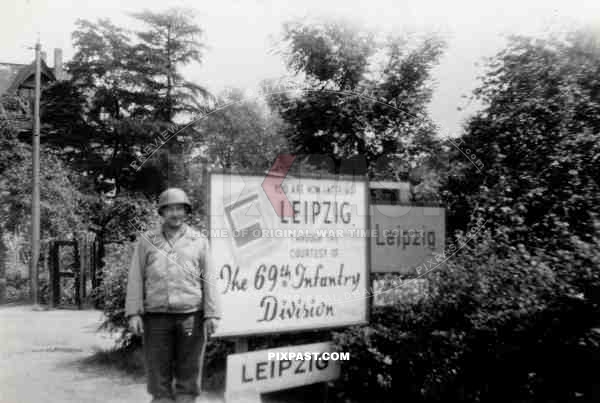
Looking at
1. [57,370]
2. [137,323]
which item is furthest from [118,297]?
[137,323]

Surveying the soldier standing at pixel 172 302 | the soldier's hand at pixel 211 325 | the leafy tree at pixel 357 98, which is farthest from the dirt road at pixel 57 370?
the leafy tree at pixel 357 98

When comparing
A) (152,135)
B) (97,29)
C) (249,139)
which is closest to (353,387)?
(249,139)

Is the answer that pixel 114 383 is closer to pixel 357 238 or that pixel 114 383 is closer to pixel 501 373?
pixel 357 238

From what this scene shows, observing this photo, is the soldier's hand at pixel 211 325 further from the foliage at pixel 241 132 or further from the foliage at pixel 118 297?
the foliage at pixel 118 297

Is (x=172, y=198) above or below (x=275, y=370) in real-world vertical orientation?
above

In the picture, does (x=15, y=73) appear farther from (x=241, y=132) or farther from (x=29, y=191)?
(x=29, y=191)

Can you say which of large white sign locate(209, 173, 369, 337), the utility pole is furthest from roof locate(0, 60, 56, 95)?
large white sign locate(209, 173, 369, 337)

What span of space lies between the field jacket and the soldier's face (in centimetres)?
7

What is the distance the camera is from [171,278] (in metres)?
Result: 3.95

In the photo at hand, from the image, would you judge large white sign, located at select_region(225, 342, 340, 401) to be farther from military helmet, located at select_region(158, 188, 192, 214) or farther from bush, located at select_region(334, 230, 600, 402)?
military helmet, located at select_region(158, 188, 192, 214)

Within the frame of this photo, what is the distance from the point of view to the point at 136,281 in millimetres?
3984

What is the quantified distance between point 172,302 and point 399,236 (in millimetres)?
2029

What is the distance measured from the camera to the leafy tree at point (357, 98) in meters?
5.75

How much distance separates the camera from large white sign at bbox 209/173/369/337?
4.29 metres
